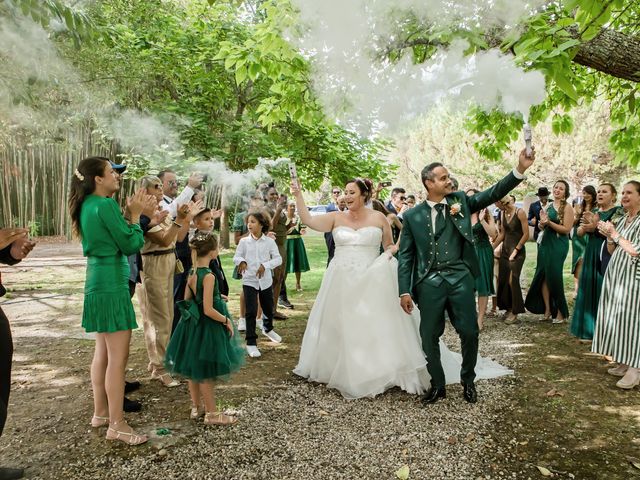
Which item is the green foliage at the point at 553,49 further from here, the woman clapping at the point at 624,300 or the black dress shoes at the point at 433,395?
the black dress shoes at the point at 433,395

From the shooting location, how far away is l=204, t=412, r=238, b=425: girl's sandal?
12.5 ft

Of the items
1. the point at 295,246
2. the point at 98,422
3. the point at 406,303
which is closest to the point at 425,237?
the point at 406,303

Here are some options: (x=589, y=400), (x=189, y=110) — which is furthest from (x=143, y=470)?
(x=189, y=110)

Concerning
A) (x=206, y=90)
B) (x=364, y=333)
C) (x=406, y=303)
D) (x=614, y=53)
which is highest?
(x=206, y=90)

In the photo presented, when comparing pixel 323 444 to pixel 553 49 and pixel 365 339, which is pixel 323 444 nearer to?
pixel 365 339

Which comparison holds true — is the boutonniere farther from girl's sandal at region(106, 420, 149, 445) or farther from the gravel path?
girl's sandal at region(106, 420, 149, 445)

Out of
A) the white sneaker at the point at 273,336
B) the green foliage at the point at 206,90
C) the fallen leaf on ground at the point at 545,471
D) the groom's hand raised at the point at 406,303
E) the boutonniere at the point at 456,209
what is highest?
the green foliage at the point at 206,90

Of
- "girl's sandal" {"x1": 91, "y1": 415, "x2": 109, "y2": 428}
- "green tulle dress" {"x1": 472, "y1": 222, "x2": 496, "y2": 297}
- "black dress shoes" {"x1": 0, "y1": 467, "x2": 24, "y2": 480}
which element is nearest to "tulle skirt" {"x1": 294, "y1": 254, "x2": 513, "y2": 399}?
"girl's sandal" {"x1": 91, "y1": 415, "x2": 109, "y2": 428}

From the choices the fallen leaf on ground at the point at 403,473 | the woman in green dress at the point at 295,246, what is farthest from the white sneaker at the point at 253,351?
Answer: the woman in green dress at the point at 295,246

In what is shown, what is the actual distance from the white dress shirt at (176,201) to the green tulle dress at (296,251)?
15.7 feet

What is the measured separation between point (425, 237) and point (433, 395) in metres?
1.47

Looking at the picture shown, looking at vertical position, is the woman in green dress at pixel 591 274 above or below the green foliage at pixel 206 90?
below

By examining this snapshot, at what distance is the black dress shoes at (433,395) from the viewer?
168 inches

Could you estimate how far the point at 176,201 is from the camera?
15.6ft
